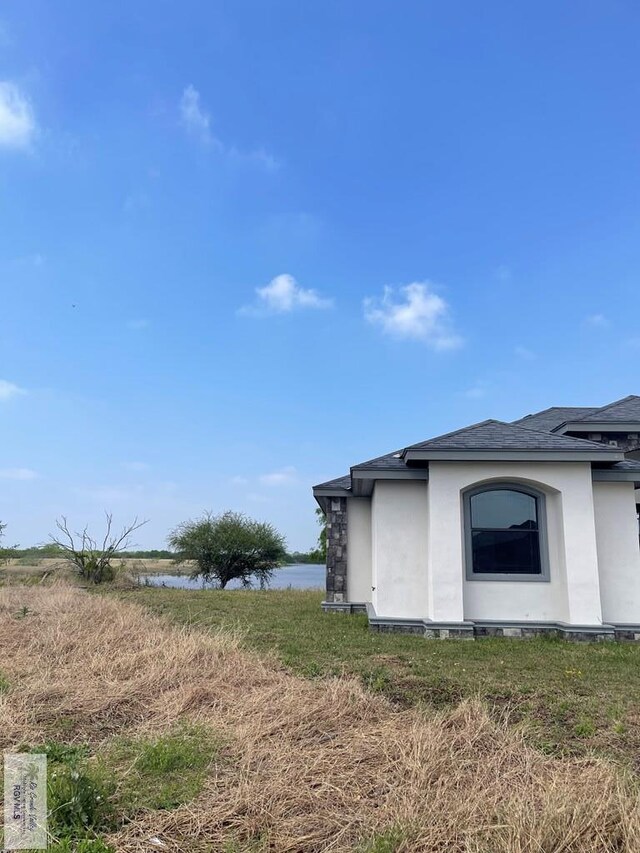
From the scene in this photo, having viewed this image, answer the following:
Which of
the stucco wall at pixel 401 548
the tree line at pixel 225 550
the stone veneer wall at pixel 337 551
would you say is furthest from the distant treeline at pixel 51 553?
the stucco wall at pixel 401 548

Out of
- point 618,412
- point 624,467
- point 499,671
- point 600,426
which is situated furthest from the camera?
point 618,412

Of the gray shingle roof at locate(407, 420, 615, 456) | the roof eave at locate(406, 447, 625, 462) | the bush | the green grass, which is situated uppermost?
the gray shingle roof at locate(407, 420, 615, 456)

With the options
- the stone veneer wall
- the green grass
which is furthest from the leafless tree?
the green grass

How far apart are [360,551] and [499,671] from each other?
21.4ft

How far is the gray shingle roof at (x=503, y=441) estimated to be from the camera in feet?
29.5

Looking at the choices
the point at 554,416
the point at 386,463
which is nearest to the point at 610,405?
the point at 554,416

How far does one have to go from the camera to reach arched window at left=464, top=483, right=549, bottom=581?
361 inches

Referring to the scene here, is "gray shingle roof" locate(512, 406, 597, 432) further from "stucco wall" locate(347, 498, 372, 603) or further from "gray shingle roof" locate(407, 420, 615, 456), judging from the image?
"stucco wall" locate(347, 498, 372, 603)

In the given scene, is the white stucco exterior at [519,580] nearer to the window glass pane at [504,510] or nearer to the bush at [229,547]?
the window glass pane at [504,510]

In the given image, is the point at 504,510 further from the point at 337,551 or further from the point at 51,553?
the point at 51,553

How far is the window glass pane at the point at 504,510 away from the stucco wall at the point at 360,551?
12.6ft

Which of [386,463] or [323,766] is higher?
[386,463]

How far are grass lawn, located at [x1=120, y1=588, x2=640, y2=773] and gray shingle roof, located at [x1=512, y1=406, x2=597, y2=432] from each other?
5.88m

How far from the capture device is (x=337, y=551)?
12.8 meters
